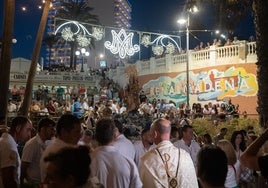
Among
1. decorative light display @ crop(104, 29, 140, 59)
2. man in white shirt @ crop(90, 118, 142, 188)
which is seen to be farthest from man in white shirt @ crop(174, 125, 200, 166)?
decorative light display @ crop(104, 29, 140, 59)

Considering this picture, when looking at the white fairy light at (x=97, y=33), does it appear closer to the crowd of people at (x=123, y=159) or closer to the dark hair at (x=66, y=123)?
the crowd of people at (x=123, y=159)

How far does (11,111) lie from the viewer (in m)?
20.8

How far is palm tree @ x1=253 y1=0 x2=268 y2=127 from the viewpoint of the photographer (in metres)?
12.5

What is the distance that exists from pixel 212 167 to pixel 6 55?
9607mm

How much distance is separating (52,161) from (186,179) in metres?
2.89

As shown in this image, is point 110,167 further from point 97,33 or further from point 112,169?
point 97,33

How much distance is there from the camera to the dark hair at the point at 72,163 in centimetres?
257

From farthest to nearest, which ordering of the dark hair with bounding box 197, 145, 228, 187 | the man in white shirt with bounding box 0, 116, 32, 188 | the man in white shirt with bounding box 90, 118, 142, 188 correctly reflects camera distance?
the man in white shirt with bounding box 0, 116, 32, 188 → the man in white shirt with bounding box 90, 118, 142, 188 → the dark hair with bounding box 197, 145, 228, 187

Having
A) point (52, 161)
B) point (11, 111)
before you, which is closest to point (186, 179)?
point (52, 161)

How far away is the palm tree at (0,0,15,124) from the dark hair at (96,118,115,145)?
7301mm

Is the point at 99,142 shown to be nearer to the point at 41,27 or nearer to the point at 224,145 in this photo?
the point at 224,145

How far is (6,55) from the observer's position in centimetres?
1180

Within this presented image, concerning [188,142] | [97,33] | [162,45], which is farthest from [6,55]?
[162,45]

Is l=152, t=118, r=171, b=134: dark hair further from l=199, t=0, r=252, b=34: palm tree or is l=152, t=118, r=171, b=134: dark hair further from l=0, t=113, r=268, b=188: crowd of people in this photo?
l=199, t=0, r=252, b=34: palm tree
